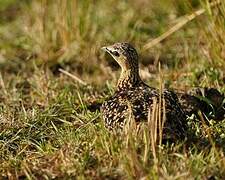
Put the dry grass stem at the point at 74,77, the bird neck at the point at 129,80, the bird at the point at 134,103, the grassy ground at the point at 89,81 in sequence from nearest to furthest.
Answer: the grassy ground at the point at 89,81 < the bird at the point at 134,103 < the bird neck at the point at 129,80 < the dry grass stem at the point at 74,77

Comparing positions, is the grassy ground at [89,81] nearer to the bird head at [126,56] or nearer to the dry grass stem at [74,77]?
the dry grass stem at [74,77]

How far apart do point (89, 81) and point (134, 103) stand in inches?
84.5

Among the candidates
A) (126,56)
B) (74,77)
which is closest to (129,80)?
(126,56)

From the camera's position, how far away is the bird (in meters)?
5.01

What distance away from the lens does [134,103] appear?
5.24 metres

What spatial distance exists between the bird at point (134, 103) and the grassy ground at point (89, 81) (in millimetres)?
119

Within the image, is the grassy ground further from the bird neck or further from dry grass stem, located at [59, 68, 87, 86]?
the bird neck

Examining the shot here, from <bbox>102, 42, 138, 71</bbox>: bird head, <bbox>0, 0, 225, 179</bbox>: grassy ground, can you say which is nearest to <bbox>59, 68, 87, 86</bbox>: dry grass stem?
<bbox>0, 0, 225, 179</bbox>: grassy ground

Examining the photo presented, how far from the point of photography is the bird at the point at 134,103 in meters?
5.01

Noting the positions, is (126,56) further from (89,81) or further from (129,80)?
(89,81)

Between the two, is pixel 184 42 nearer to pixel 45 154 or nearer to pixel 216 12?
pixel 216 12

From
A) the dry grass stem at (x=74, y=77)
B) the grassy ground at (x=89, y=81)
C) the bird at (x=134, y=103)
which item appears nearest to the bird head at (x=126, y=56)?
the bird at (x=134, y=103)

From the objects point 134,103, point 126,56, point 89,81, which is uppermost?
point 126,56

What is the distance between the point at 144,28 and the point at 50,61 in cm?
138
